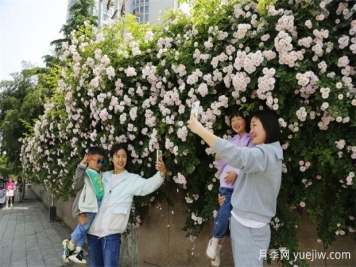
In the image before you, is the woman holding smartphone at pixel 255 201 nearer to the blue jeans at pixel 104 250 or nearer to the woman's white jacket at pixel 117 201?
the woman's white jacket at pixel 117 201

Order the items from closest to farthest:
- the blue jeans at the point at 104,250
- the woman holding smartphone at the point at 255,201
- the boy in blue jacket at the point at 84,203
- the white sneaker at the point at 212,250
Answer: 1. the woman holding smartphone at the point at 255,201
2. the white sneaker at the point at 212,250
3. the blue jeans at the point at 104,250
4. the boy in blue jacket at the point at 84,203

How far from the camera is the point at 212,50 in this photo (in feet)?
11.0

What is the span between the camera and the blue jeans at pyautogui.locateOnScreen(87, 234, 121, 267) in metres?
3.28

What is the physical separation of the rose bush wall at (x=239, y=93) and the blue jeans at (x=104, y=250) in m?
0.89

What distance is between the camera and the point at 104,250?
10.9 ft

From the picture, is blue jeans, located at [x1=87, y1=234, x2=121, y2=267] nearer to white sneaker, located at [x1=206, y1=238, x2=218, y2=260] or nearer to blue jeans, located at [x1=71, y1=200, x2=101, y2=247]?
blue jeans, located at [x1=71, y1=200, x2=101, y2=247]

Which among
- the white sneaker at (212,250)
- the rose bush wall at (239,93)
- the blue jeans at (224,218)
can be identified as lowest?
the white sneaker at (212,250)

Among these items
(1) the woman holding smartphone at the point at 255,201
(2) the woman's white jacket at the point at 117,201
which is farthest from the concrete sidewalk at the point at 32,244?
(1) the woman holding smartphone at the point at 255,201

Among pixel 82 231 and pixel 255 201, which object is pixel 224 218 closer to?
pixel 255 201

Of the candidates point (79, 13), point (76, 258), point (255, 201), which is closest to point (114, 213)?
point (76, 258)

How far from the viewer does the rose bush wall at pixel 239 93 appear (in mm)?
2691

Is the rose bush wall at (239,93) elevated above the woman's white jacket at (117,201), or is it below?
above

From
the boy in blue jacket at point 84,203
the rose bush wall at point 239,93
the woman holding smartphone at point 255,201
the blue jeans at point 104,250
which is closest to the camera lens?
the woman holding smartphone at point 255,201

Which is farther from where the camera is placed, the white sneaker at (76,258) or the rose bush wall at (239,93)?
the white sneaker at (76,258)
